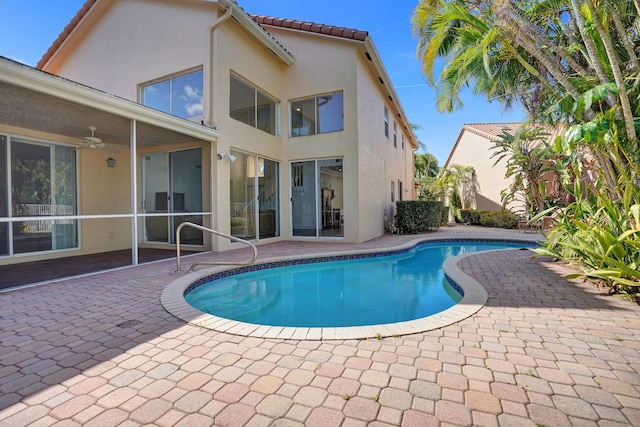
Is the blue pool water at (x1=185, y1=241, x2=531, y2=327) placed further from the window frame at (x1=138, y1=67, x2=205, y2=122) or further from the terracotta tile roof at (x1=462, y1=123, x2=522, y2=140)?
the terracotta tile roof at (x1=462, y1=123, x2=522, y2=140)

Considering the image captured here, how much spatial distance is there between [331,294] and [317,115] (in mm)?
6914

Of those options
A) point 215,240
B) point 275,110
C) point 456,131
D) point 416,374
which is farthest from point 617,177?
point 456,131

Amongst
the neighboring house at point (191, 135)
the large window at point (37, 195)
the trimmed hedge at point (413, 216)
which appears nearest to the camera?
the large window at point (37, 195)

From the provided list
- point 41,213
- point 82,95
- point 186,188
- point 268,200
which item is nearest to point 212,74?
point 186,188

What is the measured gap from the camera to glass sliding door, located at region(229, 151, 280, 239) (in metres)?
8.73

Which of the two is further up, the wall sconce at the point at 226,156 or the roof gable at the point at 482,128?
the roof gable at the point at 482,128

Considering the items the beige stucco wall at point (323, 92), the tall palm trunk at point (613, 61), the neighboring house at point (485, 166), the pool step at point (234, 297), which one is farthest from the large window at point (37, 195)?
the neighboring house at point (485, 166)

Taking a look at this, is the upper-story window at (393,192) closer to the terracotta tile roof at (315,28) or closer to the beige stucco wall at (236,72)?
the beige stucco wall at (236,72)

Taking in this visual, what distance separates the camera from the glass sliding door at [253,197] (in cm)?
873

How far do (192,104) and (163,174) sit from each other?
7.05 feet

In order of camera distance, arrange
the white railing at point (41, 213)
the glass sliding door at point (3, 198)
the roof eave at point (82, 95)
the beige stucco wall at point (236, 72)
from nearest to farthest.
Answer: the roof eave at point (82, 95) < the glass sliding door at point (3, 198) < the white railing at point (41, 213) < the beige stucco wall at point (236, 72)

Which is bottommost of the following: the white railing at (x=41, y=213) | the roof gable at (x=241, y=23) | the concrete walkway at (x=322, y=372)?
the concrete walkway at (x=322, y=372)

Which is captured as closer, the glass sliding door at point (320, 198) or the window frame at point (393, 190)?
the glass sliding door at point (320, 198)

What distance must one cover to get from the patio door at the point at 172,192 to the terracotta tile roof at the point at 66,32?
226 inches
